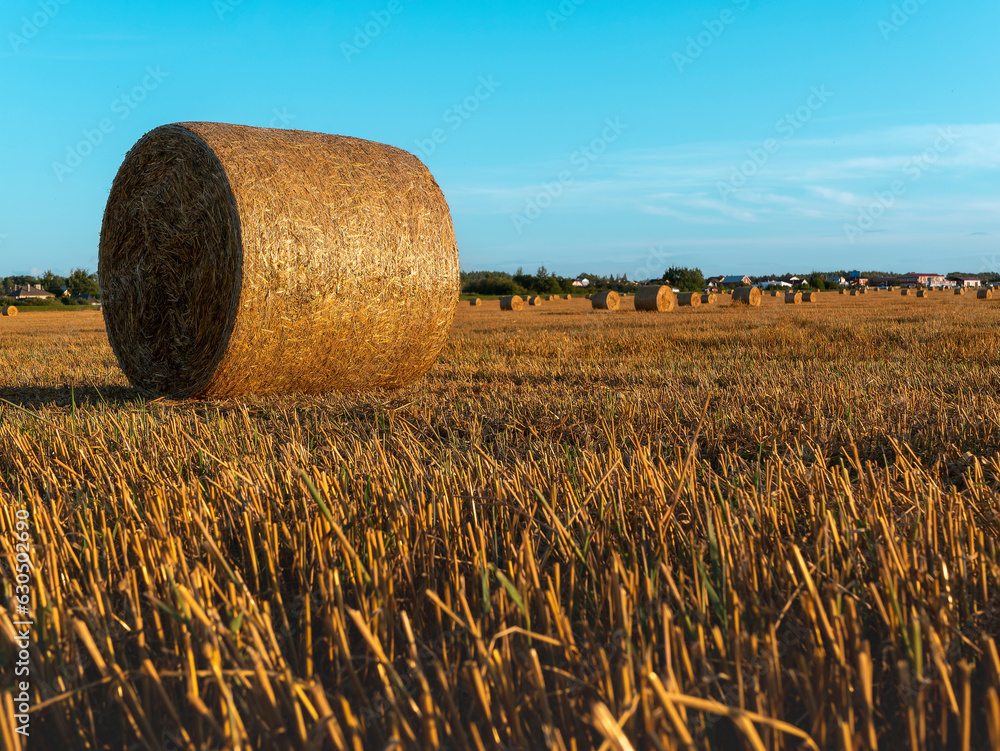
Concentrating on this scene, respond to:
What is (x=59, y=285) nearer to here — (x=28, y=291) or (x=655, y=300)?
(x=28, y=291)

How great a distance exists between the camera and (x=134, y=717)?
1579 millimetres

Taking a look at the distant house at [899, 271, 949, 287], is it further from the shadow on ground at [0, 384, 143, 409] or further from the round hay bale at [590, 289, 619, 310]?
the shadow on ground at [0, 384, 143, 409]

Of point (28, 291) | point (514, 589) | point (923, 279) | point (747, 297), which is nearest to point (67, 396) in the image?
point (514, 589)

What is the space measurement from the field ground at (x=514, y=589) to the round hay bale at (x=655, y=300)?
19.9 m

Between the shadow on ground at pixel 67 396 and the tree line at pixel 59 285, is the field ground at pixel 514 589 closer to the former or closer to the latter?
the shadow on ground at pixel 67 396

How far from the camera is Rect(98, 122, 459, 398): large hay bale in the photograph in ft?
20.3

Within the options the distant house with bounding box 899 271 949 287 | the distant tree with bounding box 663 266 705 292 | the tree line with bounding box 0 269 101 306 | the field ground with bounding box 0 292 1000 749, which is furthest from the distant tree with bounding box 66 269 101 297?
the distant house with bounding box 899 271 949 287

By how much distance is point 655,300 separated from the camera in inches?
969

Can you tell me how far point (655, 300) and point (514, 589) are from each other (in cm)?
2370

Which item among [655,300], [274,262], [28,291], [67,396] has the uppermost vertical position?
[28,291]

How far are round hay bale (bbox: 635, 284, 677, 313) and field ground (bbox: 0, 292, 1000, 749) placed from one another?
65.5 feet

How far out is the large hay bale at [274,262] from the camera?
20.3ft

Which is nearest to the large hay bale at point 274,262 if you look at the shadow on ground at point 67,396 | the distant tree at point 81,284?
the shadow on ground at point 67,396

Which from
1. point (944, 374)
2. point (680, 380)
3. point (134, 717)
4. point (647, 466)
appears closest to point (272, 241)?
point (680, 380)
